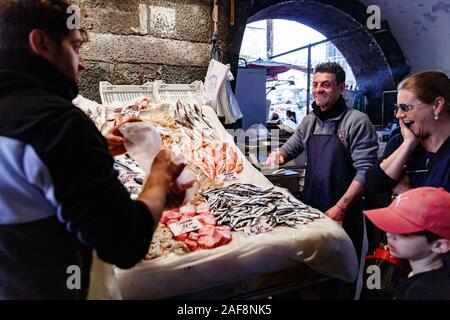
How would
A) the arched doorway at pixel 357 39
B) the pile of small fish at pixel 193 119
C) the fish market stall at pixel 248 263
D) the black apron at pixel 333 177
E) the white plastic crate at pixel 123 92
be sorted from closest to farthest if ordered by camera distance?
1. the fish market stall at pixel 248 263
2. the black apron at pixel 333 177
3. the pile of small fish at pixel 193 119
4. the white plastic crate at pixel 123 92
5. the arched doorway at pixel 357 39

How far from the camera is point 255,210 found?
1902 mm

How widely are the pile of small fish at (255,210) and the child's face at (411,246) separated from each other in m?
0.56

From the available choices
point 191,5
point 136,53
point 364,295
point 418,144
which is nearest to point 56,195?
point 364,295

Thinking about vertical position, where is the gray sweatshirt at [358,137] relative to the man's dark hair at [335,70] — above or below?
below

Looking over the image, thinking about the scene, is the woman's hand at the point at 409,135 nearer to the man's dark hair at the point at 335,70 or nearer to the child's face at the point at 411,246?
the child's face at the point at 411,246

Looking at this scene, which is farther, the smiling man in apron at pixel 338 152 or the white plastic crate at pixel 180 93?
the white plastic crate at pixel 180 93

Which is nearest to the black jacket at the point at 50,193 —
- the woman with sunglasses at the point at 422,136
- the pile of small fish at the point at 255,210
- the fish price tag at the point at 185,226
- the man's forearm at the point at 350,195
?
the fish price tag at the point at 185,226

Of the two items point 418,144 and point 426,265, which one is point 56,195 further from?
point 418,144

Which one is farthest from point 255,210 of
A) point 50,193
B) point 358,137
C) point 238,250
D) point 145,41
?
point 145,41

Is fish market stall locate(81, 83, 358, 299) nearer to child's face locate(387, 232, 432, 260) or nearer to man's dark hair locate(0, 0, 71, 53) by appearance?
child's face locate(387, 232, 432, 260)

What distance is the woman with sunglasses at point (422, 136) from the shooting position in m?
1.69

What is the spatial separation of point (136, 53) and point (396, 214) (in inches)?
117

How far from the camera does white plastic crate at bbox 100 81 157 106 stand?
326 centimetres

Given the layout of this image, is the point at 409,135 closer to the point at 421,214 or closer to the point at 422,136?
the point at 422,136
